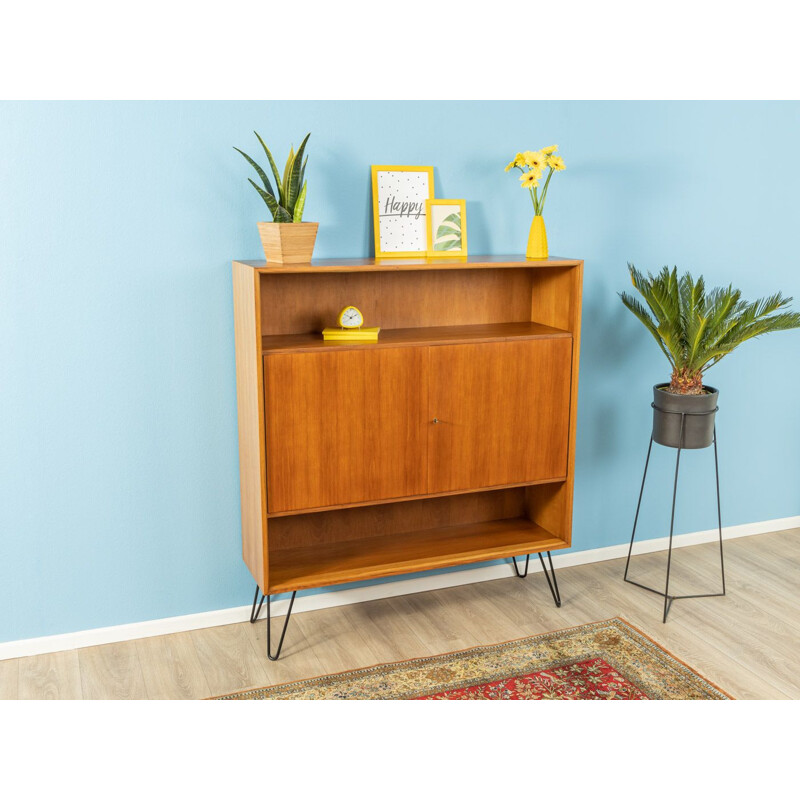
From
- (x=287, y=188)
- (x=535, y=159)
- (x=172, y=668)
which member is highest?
(x=535, y=159)

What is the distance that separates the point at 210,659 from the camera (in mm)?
2725

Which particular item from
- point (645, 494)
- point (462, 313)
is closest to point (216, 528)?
point (462, 313)

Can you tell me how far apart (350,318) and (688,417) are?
1.27 m

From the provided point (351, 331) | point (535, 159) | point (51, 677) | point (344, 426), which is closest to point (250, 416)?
point (344, 426)

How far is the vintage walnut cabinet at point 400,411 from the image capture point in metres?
2.60

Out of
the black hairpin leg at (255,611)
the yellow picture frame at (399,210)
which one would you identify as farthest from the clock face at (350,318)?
the black hairpin leg at (255,611)

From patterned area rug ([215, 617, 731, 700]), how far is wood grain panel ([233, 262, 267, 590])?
41cm

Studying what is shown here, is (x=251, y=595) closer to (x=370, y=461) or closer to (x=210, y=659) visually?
(x=210, y=659)

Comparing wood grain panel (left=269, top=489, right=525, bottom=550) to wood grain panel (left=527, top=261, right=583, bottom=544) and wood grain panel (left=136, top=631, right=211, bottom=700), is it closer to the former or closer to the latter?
wood grain panel (left=527, top=261, right=583, bottom=544)

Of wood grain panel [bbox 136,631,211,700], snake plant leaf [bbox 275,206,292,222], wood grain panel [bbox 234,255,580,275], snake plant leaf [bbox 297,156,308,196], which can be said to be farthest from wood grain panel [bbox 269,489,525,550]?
snake plant leaf [bbox 297,156,308,196]

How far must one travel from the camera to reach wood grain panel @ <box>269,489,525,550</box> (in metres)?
2.96

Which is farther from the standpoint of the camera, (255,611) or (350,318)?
(255,611)

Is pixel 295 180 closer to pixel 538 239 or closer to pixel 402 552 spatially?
pixel 538 239

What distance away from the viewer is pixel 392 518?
309 centimetres
